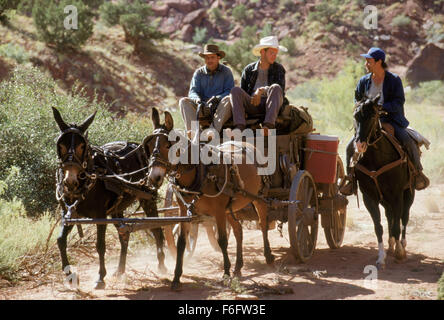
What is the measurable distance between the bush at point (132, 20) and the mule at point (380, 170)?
24803 mm

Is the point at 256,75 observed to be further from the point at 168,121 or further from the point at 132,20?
the point at 132,20

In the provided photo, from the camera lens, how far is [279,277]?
260 inches

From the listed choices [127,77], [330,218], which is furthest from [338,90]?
[330,218]

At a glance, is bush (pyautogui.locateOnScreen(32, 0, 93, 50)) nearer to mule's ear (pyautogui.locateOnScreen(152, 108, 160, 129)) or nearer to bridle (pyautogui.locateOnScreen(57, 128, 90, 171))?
bridle (pyautogui.locateOnScreen(57, 128, 90, 171))

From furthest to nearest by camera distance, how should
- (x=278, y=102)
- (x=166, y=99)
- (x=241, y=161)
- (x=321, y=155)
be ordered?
(x=166, y=99) < (x=321, y=155) < (x=278, y=102) < (x=241, y=161)

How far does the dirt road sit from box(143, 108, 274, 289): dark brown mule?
17.6 inches

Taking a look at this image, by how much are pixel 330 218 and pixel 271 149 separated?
1961 millimetres

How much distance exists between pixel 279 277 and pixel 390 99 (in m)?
3.19

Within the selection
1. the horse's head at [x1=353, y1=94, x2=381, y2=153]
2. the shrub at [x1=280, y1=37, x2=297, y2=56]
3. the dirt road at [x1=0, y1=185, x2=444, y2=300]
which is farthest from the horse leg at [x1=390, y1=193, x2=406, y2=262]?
the shrub at [x1=280, y1=37, x2=297, y2=56]

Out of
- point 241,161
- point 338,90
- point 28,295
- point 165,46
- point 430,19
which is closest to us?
point 28,295

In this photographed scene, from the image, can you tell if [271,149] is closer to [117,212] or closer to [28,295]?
[117,212]

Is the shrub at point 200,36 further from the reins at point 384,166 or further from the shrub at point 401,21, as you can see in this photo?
the reins at point 384,166

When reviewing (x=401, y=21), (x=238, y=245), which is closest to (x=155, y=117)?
(x=238, y=245)

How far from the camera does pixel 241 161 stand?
6.68 meters
